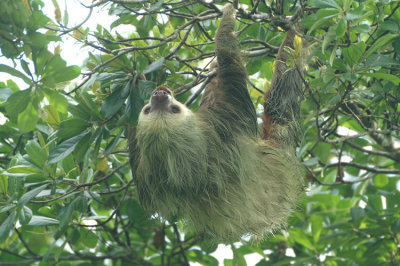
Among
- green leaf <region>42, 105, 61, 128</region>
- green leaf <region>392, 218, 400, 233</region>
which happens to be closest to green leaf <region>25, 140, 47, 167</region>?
green leaf <region>42, 105, 61, 128</region>

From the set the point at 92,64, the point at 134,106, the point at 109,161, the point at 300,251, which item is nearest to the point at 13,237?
the point at 109,161

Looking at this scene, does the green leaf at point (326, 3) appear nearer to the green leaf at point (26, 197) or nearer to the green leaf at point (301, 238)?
the green leaf at point (26, 197)

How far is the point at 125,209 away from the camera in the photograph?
22.2 ft

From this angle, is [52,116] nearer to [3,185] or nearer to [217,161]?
[3,185]

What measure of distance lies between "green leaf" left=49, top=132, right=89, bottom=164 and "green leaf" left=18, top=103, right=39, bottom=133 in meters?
0.66

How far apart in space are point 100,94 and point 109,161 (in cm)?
125

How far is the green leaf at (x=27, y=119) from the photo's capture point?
11.8 ft

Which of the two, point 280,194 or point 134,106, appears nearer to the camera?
point 134,106

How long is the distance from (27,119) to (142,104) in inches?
44.8

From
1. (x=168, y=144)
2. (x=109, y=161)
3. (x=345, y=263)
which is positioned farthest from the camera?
(x=345, y=263)

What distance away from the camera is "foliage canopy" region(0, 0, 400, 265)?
3828 mm

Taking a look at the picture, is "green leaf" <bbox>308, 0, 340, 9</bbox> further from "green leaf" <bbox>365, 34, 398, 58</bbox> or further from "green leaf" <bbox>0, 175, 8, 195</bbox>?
"green leaf" <bbox>0, 175, 8, 195</bbox>

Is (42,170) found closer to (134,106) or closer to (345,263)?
(134,106)

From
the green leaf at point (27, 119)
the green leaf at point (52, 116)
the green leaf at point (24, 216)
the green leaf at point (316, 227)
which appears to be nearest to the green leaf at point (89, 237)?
the green leaf at point (24, 216)
